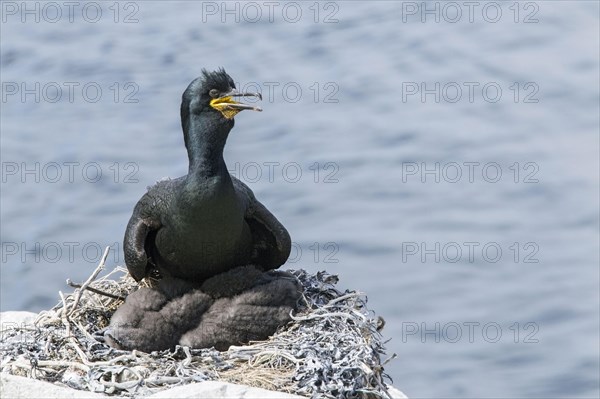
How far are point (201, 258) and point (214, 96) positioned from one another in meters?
0.89

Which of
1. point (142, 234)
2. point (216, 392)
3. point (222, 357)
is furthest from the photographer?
point (142, 234)

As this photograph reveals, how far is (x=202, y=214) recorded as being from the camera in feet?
24.8

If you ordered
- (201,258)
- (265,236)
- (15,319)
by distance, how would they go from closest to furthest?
(201,258)
(265,236)
(15,319)

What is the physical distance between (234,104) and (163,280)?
1089 mm

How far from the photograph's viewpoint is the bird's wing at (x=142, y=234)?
7734 millimetres

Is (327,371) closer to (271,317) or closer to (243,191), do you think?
(271,317)

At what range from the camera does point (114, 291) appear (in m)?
8.30

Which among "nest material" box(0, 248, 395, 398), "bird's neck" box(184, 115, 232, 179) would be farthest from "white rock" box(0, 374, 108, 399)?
"bird's neck" box(184, 115, 232, 179)

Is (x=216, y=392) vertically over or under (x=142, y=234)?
under

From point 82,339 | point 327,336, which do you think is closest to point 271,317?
point 327,336

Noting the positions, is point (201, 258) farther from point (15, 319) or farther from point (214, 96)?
point (15, 319)

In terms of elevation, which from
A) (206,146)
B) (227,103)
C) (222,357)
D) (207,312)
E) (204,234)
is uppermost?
(227,103)

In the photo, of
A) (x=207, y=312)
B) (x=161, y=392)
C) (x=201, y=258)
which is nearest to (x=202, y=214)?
(x=201, y=258)

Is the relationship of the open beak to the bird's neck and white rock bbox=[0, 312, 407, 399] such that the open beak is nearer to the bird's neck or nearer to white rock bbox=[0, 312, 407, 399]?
the bird's neck
